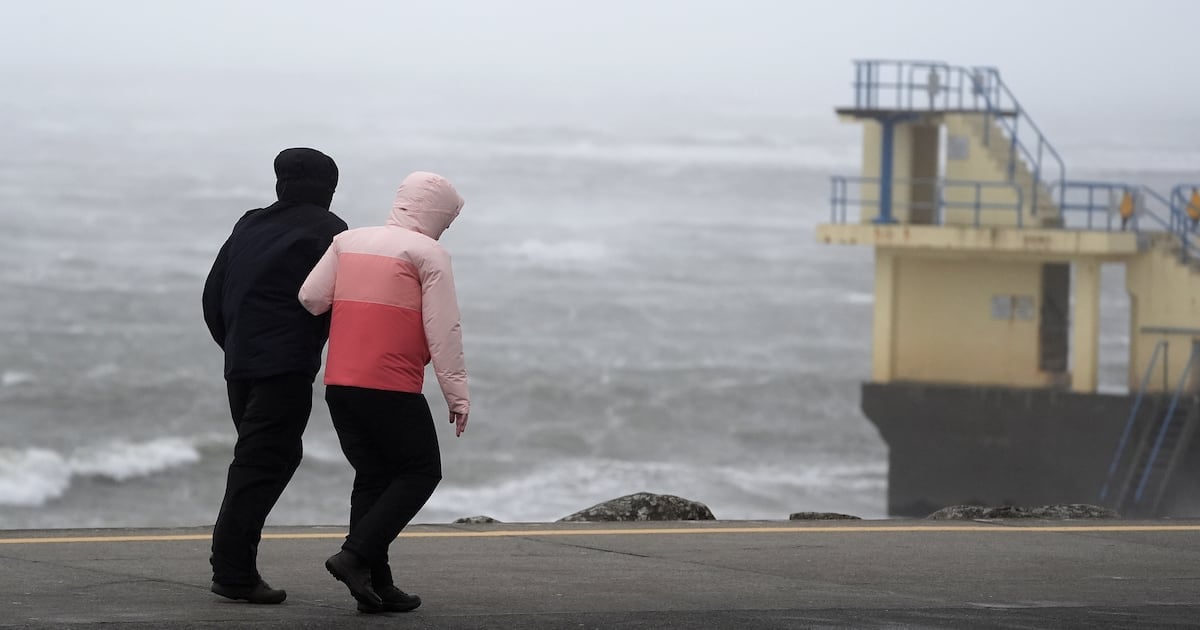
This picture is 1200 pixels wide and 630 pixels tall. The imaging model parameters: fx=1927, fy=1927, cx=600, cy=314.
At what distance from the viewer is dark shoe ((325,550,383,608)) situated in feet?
21.5

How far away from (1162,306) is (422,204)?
1011 inches

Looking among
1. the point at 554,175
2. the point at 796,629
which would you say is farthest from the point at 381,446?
the point at 554,175

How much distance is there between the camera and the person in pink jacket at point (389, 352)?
6.49 m

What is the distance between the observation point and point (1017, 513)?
1045 centimetres

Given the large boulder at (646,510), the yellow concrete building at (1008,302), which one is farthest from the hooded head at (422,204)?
the yellow concrete building at (1008,302)

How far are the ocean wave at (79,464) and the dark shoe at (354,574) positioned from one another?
37635mm

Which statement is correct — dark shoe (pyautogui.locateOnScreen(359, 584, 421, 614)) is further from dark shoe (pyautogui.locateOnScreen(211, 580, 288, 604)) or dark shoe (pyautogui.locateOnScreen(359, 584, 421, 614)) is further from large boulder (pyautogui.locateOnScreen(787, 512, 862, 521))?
large boulder (pyautogui.locateOnScreen(787, 512, 862, 521))

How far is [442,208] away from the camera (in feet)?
21.7

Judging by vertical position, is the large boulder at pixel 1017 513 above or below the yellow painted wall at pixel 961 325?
above

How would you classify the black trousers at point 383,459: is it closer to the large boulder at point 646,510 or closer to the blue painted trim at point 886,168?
the large boulder at point 646,510

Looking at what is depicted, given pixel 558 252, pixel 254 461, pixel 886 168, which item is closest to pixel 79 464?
pixel 886 168

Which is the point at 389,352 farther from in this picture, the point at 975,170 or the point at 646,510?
the point at 975,170

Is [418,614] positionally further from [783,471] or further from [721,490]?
[783,471]

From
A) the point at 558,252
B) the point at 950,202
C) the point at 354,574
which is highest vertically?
the point at 950,202
